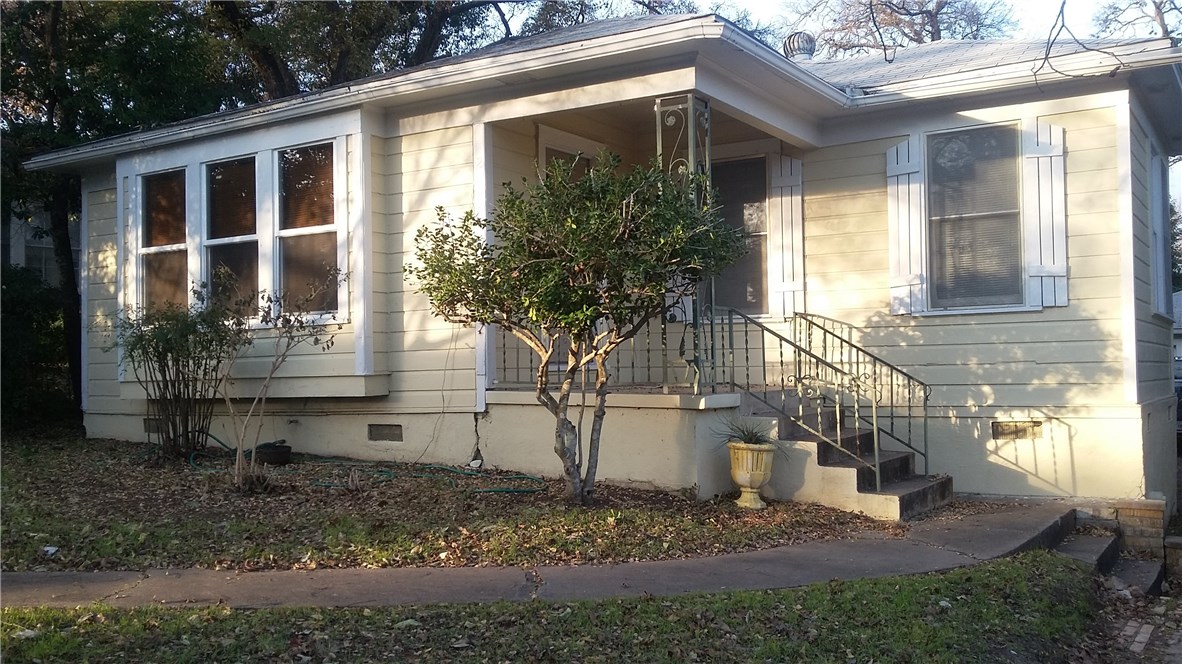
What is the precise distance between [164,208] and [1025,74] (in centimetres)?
847

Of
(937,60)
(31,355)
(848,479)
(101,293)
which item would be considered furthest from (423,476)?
(31,355)

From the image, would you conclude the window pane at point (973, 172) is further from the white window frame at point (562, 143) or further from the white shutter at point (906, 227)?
the white window frame at point (562, 143)

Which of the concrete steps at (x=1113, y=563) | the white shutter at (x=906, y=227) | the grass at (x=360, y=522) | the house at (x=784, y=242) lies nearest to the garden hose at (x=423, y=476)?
the grass at (x=360, y=522)

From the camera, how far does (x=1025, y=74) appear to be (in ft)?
26.6

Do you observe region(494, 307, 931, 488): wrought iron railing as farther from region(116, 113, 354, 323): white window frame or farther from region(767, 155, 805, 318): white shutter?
region(116, 113, 354, 323): white window frame

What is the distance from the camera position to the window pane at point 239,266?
943 cm

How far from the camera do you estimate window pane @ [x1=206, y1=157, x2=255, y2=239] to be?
31.3 ft

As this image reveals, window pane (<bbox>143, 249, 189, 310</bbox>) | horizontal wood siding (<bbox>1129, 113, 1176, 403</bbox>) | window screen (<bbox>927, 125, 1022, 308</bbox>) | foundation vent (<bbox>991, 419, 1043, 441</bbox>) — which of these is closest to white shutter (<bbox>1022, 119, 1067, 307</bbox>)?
window screen (<bbox>927, 125, 1022, 308</bbox>)

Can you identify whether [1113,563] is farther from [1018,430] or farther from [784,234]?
[784,234]

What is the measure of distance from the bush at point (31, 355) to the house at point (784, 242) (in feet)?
10.4

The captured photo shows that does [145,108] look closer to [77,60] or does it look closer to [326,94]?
[77,60]

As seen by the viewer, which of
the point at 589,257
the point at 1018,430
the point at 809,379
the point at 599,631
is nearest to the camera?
the point at 599,631

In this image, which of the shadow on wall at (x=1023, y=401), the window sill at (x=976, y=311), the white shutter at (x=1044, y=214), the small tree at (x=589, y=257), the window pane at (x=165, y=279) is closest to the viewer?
the small tree at (x=589, y=257)

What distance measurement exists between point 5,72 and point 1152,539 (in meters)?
13.7
